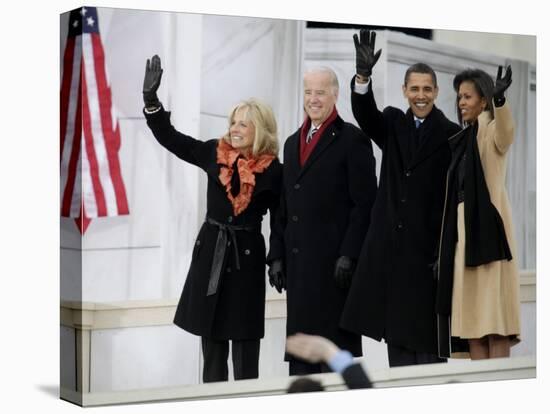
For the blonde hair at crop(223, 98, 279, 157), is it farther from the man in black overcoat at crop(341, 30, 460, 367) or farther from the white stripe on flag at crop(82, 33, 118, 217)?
the white stripe on flag at crop(82, 33, 118, 217)

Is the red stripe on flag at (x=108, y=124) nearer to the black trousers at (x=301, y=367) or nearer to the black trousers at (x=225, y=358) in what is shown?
the black trousers at (x=225, y=358)

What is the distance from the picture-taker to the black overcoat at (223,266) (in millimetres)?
6688

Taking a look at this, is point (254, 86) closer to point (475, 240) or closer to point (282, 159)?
point (282, 159)

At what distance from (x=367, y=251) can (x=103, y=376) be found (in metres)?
1.68

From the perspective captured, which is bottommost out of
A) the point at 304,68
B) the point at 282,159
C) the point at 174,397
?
the point at 174,397

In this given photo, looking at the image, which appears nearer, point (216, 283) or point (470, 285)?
point (216, 283)

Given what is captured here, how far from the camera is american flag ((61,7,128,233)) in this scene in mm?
6398

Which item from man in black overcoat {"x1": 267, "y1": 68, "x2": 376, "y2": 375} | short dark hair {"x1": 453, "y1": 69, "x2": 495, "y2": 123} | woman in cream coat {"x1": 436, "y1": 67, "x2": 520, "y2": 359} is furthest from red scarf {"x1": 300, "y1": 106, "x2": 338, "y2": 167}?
short dark hair {"x1": 453, "y1": 69, "x2": 495, "y2": 123}

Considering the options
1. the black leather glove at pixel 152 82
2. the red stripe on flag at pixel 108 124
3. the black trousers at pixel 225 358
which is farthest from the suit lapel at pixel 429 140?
the red stripe on flag at pixel 108 124

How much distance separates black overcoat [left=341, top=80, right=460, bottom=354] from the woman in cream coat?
0.09m

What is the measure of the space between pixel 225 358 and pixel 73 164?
1.36 m

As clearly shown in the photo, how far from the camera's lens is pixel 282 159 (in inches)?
273

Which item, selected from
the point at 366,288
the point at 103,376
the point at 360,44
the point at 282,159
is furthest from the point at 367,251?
the point at 103,376

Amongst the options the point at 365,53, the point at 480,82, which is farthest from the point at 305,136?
the point at 480,82
